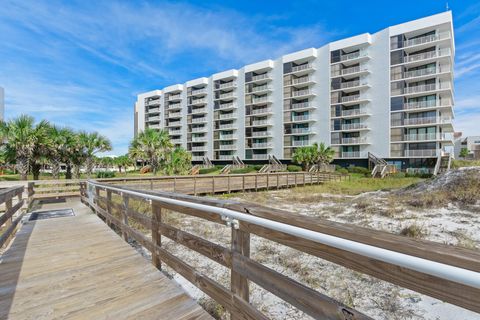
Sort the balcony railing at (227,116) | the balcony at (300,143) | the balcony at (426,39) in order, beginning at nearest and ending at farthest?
the balcony at (426,39) < the balcony at (300,143) < the balcony railing at (227,116)

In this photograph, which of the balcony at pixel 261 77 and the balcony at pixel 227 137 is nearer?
the balcony at pixel 261 77

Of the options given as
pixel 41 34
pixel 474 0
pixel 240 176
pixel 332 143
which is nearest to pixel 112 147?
pixel 41 34

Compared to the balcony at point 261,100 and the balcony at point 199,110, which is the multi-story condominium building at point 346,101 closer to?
the balcony at point 261,100

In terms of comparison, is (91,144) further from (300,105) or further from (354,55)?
(354,55)

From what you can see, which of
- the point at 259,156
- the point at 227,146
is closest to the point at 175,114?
the point at 227,146

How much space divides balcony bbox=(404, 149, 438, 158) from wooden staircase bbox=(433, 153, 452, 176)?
0.67 metres

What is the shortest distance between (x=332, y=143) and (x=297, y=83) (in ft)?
35.9

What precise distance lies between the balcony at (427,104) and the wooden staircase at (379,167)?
6.93 meters

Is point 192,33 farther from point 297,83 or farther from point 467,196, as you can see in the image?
point 297,83

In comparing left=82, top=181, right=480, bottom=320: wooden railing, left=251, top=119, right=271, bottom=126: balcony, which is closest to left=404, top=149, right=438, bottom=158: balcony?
left=251, top=119, right=271, bottom=126: balcony

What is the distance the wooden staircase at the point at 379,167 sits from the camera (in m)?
29.0

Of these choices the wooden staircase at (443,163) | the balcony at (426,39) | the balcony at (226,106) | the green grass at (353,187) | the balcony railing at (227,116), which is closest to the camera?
the green grass at (353,187)

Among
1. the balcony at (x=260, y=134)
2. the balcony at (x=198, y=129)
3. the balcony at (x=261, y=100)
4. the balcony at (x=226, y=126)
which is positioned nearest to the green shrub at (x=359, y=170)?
the balcony at (x=260, y=134)

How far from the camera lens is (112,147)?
23.9 meters
